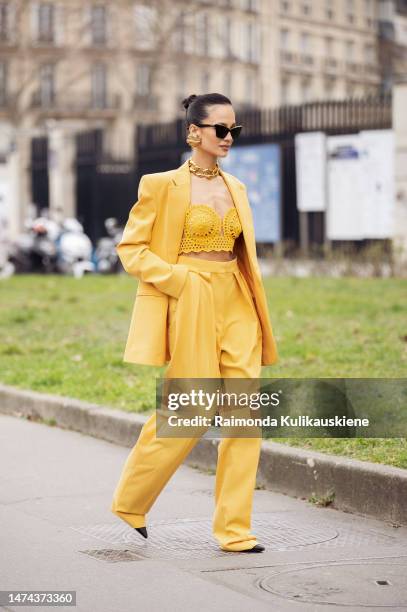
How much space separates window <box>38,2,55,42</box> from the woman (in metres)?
68.8

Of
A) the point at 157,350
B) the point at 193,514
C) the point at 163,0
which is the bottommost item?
the point at 193,514

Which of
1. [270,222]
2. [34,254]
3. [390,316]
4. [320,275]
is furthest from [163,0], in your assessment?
[390,316]

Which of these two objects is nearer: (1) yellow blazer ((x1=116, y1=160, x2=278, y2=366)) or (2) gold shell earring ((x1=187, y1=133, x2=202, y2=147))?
(1) yellow blazer ((x1=116, y1=160, x2=278, y2=366))

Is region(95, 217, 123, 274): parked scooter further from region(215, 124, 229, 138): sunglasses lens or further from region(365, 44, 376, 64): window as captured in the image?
region(365, 44, 376, 64): window

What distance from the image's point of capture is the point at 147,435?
568 centimetres

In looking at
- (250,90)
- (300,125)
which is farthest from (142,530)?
(250,90)

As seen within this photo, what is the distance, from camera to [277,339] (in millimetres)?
12359

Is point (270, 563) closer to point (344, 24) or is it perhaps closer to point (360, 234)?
point (360, 234)

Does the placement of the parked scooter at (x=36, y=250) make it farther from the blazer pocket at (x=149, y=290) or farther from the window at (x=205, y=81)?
the window at (x=205, y=81)

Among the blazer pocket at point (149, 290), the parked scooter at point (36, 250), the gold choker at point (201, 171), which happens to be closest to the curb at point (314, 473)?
the blazer pocket at point (149, 290)

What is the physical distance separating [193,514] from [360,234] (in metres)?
16.9

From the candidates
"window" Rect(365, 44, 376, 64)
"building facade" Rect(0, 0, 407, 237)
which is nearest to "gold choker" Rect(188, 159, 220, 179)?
"building facade" Rect(0, 0, 407, 237)

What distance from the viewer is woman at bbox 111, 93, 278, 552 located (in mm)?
5617

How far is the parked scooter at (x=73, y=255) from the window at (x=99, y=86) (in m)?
47.3
